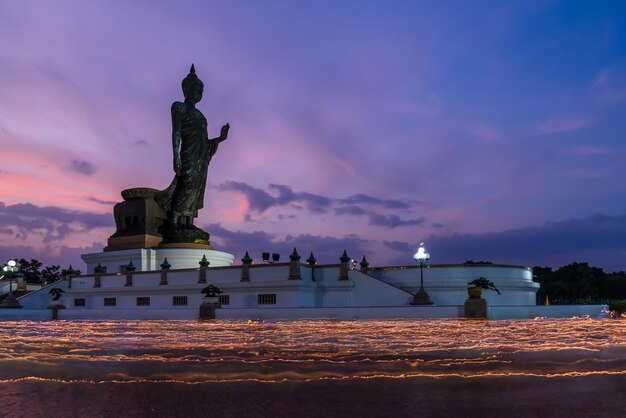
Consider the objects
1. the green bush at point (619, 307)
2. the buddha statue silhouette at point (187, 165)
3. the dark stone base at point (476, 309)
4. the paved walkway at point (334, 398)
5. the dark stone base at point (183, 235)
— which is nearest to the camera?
the paved walkway at point (334, 398)

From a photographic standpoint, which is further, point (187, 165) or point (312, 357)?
point (187, 165)

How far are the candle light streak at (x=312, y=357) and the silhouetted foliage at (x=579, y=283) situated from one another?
197ft

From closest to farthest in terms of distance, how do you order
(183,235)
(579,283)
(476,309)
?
(476,309) → (183,235) → (579,283)

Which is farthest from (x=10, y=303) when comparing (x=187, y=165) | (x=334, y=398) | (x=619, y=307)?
(x=334, y=398)

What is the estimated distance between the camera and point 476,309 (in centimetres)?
3194

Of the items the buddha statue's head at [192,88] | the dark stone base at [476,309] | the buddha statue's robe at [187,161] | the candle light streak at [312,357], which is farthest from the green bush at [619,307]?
the buddha statue's head at [192,88]

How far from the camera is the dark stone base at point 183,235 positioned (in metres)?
58.5

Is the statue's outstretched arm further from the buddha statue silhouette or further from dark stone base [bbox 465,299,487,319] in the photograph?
dark stone base [bbox 465,299,487,319]

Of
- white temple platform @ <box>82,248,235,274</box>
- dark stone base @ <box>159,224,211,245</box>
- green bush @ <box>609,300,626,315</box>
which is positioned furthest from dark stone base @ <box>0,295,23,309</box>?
green bush @ <box>609,300,626,315</box>

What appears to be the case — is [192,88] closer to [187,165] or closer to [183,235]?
[187,165]

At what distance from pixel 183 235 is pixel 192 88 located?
13886mm

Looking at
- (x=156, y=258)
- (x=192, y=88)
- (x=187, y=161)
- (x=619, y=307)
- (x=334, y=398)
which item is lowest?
(x=334, y=398)

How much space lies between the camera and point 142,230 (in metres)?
58.3

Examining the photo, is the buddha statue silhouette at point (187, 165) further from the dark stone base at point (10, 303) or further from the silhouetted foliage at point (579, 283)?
the silhouetted foliage at point (579, 283)
